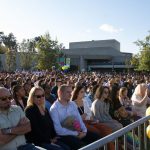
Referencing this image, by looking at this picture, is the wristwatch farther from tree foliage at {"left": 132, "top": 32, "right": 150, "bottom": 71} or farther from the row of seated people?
tree foliage at {"left": 132, "top": 32, "right": 150, "bottom": 71}

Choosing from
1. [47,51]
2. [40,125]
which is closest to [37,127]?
[40,125]

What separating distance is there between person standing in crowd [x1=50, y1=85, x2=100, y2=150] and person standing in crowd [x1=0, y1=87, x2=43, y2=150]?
1255 millimetres

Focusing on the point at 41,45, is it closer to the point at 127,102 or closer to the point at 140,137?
the point at 127,102

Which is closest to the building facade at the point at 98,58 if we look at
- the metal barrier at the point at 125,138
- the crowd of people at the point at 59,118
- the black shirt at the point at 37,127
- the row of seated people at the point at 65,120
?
the crowd of people at the point at 59,118

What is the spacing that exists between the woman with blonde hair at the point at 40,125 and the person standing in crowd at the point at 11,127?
0.60 meters

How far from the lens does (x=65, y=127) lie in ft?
21.8

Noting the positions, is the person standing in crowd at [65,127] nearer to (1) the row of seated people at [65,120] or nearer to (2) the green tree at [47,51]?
(1) the row of seated people at [65,120]

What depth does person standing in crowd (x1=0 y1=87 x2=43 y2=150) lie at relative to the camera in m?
5.04

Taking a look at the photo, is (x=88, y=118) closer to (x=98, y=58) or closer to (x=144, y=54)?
(x=144, y=54)

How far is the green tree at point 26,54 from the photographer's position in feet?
227

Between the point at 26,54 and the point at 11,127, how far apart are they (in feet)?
214

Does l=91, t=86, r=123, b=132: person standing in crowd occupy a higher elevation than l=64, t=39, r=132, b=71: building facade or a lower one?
lower

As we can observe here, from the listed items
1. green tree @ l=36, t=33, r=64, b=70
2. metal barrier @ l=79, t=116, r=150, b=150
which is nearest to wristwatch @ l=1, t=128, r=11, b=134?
metal barrier @ l=79, t=116, r=150, b=150

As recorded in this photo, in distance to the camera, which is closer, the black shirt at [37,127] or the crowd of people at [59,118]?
the crowd of people at [59,118]
